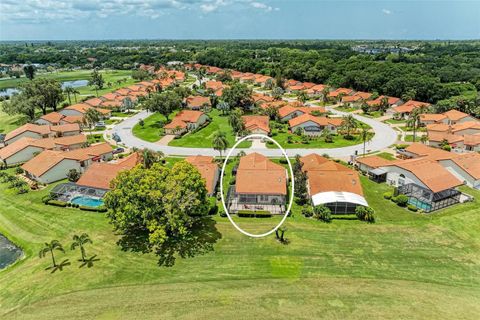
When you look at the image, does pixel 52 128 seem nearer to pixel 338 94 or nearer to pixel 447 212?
pixel 447 212

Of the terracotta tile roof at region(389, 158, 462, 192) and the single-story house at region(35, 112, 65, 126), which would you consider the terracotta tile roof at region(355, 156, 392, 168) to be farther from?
the single-story house at region(35, 112, 65, 126)

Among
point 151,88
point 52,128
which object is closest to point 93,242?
point 52,128

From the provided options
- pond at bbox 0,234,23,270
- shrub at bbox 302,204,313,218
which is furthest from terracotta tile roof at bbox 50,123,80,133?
shrub at bbox 302,204,313,218

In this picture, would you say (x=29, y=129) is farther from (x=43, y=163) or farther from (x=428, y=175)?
(x=428, y=175)

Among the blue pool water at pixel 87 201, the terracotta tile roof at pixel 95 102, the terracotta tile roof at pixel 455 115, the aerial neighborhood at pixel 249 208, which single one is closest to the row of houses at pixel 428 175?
the aerial neighborhood at pixel 249 208

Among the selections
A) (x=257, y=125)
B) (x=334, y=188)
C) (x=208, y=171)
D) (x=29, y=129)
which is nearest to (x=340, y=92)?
(x=257, y=125)

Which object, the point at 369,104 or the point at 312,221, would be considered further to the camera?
the point at 369,104
